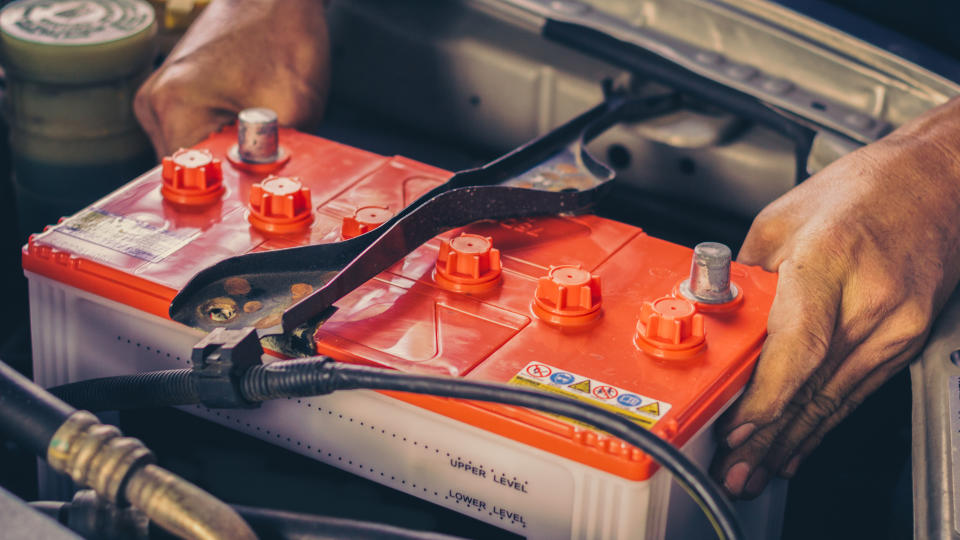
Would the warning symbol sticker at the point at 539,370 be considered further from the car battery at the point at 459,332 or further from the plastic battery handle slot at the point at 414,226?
the plastic battery handle slot at the point at 414,226

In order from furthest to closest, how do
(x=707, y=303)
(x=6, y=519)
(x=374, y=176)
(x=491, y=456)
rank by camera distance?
1. (x=374, y=176)
2. (x=707, y=303)
3. (x=491, y=456)
4. (x=6, y=519)

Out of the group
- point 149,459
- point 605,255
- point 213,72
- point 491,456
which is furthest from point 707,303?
point 213,72

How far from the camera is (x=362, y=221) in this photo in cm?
98

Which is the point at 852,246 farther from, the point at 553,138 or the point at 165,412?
the point at 165,412

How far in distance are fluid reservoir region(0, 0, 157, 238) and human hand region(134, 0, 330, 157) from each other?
81 mm

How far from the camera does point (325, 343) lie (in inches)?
33.3

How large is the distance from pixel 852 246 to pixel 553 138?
356 mm

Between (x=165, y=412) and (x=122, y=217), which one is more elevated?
(x=122, y=217)

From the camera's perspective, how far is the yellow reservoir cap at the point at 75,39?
4.28 ft

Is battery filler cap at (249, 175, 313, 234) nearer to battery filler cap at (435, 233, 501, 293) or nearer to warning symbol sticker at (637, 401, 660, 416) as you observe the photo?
battery filler cap at (435, 233, 501, 293)

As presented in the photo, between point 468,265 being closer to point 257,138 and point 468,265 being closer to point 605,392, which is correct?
point 605,392

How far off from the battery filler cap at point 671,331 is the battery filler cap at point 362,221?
0.26 m

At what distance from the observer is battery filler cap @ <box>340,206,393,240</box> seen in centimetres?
98

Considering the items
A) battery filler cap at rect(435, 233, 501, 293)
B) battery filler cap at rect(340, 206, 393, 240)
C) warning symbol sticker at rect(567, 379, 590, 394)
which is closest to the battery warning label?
warning symbol sticker at rect(567, 379, 590, 394)
